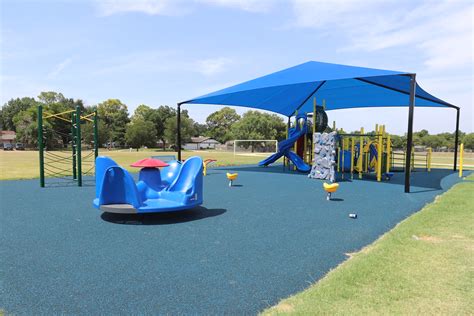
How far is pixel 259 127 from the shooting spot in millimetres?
70312

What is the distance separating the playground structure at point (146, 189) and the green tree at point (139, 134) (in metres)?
70.0

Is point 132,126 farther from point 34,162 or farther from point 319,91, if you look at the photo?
point 319,91

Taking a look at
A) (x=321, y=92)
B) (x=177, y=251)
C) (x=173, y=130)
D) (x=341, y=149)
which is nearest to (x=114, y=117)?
(x=173, y=130)

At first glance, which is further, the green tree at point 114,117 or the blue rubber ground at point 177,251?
the green tree at point 114,117

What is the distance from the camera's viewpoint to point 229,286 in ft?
11.3

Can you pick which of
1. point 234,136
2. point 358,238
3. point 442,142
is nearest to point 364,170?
point 358,238

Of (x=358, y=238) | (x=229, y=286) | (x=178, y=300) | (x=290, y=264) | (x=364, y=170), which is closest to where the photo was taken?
(x=178, y=300)

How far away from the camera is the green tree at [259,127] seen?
231ft

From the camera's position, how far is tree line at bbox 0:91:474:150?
218ft

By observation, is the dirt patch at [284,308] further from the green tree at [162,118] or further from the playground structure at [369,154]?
the green tree at [162,118]

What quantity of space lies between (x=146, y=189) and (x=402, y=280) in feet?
17.3

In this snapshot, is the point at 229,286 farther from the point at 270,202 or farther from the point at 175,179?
the point at 270,202

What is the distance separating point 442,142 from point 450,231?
82.3m

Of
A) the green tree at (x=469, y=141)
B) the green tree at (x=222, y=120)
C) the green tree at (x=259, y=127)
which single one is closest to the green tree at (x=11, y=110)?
the green tree at (x=222, y=120)
